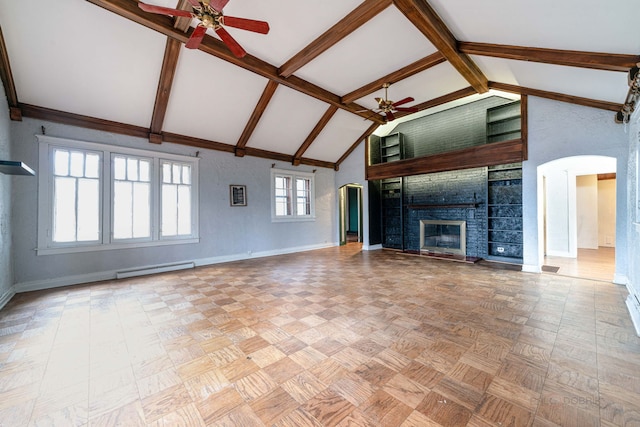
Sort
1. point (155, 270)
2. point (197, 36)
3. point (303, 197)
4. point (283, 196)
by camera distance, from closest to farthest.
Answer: point (197, 36), point (155, 270), point (283, 196), point (303, 197)

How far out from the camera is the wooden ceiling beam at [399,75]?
15.0ft

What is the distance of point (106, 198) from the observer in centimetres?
488

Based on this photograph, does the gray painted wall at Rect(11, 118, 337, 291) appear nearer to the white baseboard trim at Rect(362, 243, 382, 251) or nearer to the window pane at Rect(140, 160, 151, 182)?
the window pane at Rect(140, 160, 151, 182)

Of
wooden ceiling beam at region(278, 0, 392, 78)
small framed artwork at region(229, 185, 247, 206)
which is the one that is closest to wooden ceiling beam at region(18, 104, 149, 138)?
small framed artwork at region(229, 185, 247, 206)

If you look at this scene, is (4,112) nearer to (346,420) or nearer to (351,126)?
(346,420)

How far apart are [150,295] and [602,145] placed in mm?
7953

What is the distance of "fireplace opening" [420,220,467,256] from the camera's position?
6.58 m

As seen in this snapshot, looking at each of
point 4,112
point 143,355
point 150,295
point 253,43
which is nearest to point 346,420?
point 143,355

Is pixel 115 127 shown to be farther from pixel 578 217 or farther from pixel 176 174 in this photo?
pixel 578 217

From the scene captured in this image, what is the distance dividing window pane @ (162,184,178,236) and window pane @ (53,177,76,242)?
1460mm

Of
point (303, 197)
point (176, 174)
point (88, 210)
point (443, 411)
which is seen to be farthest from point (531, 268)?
point (88, 210)

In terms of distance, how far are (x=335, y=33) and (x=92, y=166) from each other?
17.0ft

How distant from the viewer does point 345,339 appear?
2.43 metres

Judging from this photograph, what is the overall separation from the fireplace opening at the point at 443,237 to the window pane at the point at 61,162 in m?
8.33
